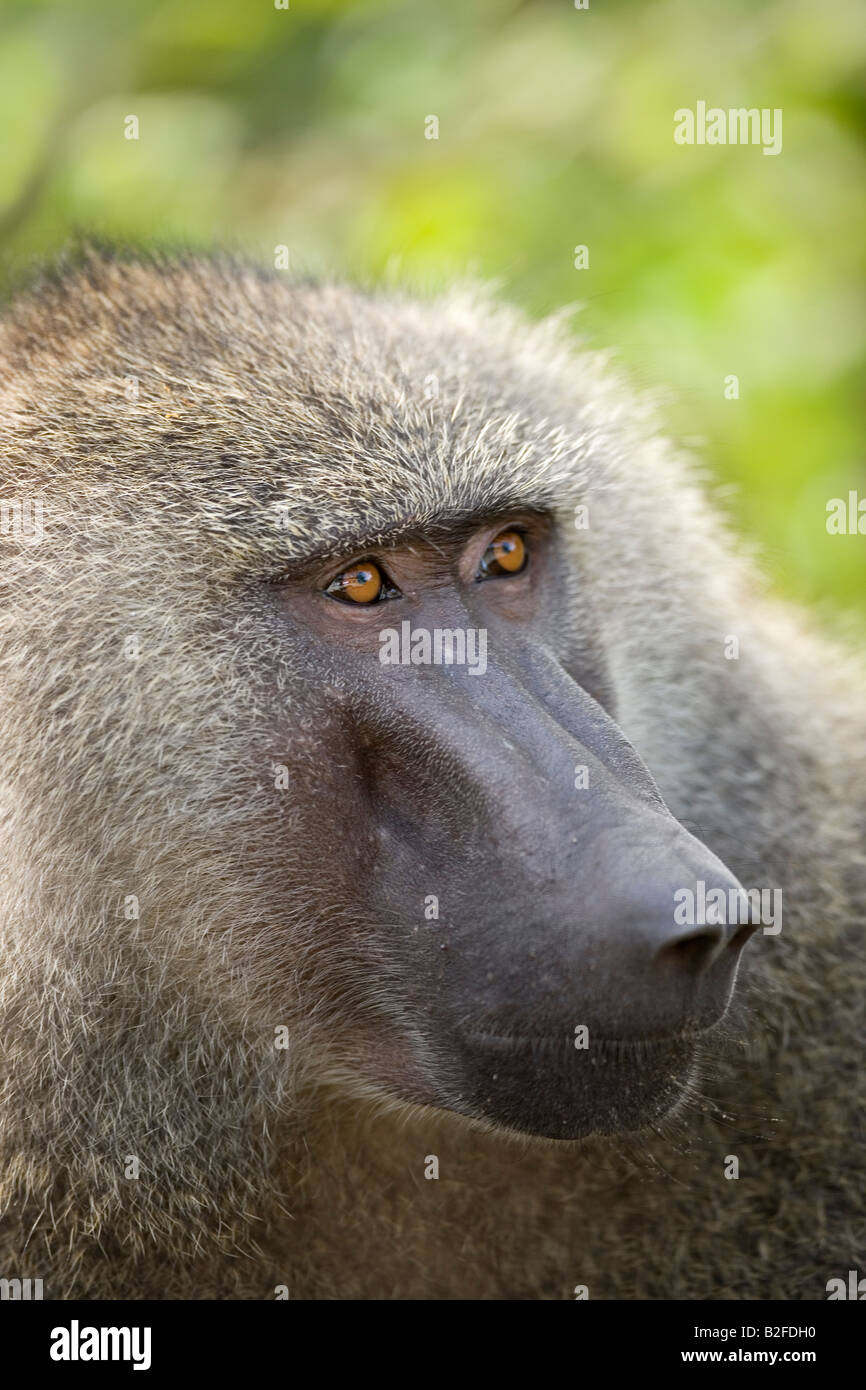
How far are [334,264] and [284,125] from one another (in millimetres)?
2012

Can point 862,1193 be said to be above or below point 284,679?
below

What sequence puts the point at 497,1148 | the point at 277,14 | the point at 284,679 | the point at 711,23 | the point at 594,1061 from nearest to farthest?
the point at 594,1061
the point at 284,679
the point at 497,1148
the point at 711,23
the point at 277,14

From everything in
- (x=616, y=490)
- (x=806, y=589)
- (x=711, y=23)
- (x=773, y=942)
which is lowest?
(x=773, y=942)

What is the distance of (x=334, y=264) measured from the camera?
5188 mm

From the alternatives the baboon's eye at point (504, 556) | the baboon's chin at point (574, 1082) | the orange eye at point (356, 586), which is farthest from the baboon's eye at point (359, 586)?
the baboon's chin at point (574, 1082)

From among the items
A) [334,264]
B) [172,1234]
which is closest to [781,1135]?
[172,1234]

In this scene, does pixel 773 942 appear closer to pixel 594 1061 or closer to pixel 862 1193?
pixel 862 1193

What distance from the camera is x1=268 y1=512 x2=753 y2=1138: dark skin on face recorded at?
8.29ft

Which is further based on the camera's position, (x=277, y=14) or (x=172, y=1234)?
(x=277, y=14)

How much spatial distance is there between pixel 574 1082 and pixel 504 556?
1088 millimetres

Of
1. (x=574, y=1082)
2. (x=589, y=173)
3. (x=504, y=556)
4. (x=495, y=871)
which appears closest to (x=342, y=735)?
(x=495, y=871)

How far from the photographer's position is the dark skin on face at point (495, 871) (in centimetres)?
253

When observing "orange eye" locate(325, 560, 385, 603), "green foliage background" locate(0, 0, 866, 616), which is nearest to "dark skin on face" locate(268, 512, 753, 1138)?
"orange eye" locate(325, 560, 385, 603)

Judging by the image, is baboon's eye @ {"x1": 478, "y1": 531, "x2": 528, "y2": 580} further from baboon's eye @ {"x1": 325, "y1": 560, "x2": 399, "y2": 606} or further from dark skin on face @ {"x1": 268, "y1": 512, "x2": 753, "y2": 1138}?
baboon's eye @ {"x1": 325, "y1": 560, "x2": 399, "y2": 606}
